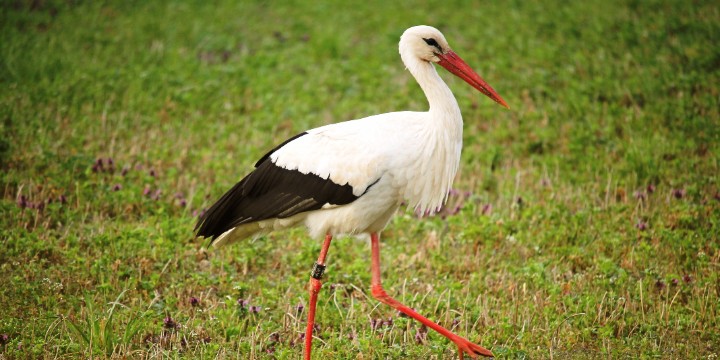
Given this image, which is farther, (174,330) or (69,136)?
(69,136)

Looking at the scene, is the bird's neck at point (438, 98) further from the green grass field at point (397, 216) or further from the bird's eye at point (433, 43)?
the green grass field at point (397, 216)

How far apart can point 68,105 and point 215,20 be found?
384cm

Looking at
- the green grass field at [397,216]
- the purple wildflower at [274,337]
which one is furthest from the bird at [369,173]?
the green grass field at [397,216]

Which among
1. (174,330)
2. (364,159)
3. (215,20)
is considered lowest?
(174,330)

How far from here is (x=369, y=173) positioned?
4.39 m

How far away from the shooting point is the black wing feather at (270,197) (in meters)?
4.64

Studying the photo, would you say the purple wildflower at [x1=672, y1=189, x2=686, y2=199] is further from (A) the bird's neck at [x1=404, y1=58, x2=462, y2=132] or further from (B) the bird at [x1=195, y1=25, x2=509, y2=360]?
(A) the bird's neck at [x1=404, y1=58, x2=462, y2=132]

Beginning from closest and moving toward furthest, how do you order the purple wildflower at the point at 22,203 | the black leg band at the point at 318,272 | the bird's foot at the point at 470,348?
the bird's foot at the point at 470,348 < the black leg band at the point at 318,272 < the purple wildflower at the point at 22,203

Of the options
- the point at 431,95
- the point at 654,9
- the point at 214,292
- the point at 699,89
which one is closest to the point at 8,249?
the point at 214,292

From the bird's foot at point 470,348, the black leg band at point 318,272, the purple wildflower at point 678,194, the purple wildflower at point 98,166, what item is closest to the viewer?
the bird's foot at point 470,348

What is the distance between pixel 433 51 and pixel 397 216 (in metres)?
2.08

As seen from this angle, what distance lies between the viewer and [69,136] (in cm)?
730

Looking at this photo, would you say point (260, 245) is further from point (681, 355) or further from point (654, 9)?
point (654, 9)

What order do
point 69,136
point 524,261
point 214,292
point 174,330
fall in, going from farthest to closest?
point 69,136 < point 524,261 < point 214,292 < point 174,330
